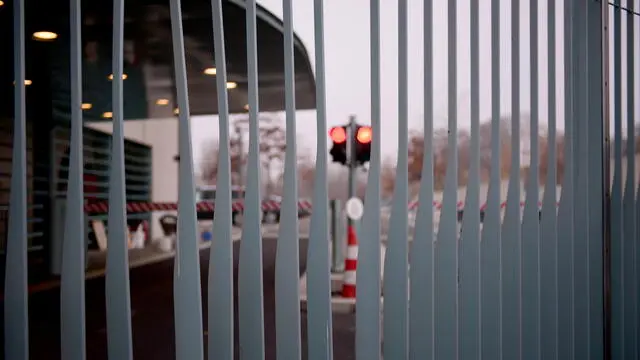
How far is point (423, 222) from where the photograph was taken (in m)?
1.73

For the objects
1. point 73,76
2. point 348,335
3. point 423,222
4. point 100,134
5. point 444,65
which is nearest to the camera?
point 73,76

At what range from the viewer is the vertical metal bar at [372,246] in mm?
1600

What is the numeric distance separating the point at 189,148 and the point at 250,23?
15.5 inches

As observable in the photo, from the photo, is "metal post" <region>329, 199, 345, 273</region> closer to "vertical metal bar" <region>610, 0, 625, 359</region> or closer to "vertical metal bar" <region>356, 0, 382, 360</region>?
"vertical metal bar" <region>610, 0, 625, 359</region>

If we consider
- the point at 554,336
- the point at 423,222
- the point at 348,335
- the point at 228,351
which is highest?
the point at 423,222

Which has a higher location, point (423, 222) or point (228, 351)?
point (423, 222)

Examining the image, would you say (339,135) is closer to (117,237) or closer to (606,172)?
(606,172)

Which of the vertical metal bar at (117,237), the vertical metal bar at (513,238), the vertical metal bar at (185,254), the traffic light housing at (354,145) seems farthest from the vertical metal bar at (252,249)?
the traffic light housing at (354,145)

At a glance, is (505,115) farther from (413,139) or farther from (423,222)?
(423,222)

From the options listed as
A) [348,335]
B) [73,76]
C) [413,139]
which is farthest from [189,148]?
[348,335]

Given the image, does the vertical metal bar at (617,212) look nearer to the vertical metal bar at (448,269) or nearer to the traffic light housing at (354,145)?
the vertical metal bar at (448,269)

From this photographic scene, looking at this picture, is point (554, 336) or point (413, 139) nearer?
point (413, 139)

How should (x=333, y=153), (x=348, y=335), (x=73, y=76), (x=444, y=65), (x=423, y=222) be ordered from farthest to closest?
(x=333, y=153)
(x=348, y=335)
(x=444, y=65)
(x=423, y=222)
(x=73, y=76)

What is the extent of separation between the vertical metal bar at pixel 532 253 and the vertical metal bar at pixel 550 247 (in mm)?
92
